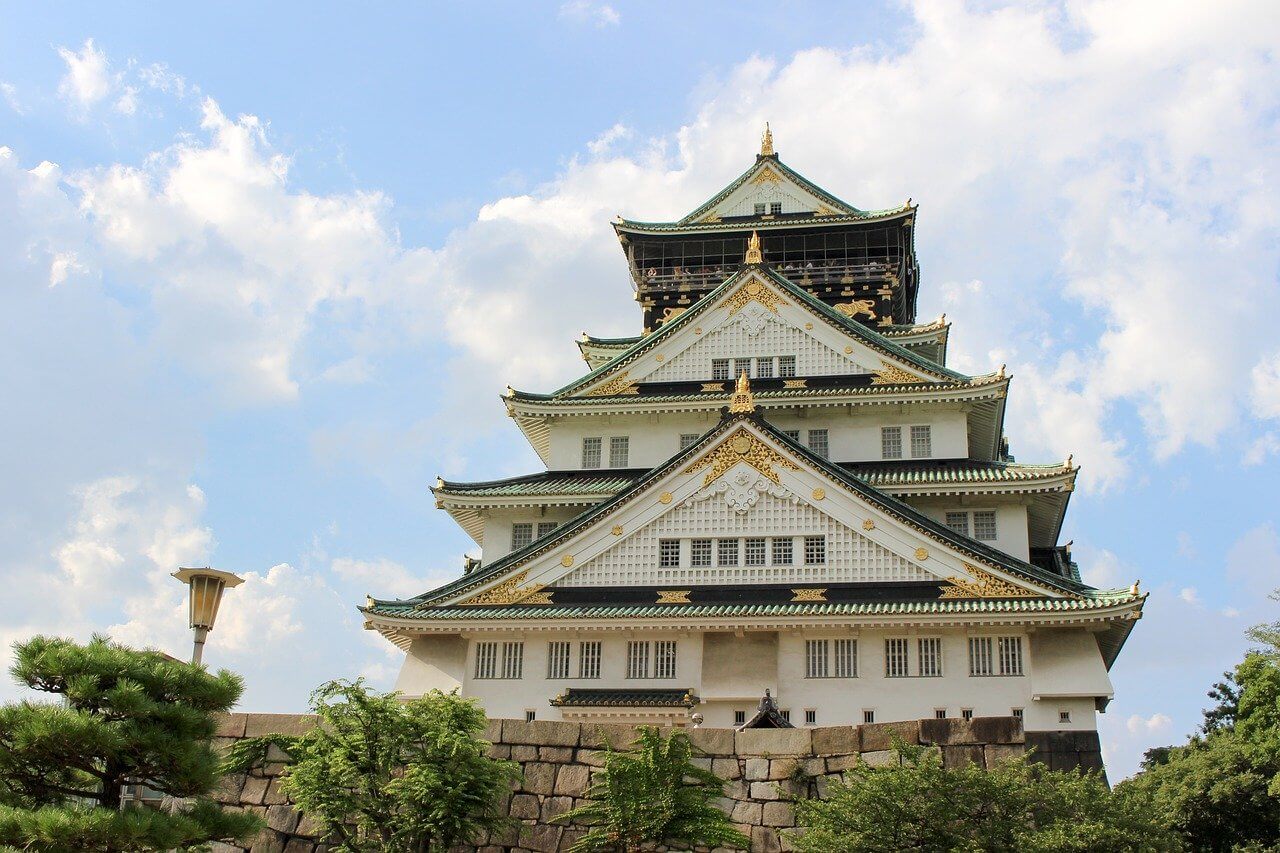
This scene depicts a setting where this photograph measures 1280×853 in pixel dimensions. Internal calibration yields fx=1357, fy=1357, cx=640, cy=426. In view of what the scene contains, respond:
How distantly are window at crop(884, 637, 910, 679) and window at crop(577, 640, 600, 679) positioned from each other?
22.4ft

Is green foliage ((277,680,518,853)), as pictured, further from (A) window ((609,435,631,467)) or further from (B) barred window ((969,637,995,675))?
(A) window ((609,435,631,467))

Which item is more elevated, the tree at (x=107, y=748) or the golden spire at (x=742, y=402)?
the golden spire at (x=742, y=402)

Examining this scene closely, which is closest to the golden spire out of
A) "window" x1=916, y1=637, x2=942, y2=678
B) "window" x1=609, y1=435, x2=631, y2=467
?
"window" x1=609, y1=435, x2=631, y2=467

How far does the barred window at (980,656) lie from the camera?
3105 centimetres

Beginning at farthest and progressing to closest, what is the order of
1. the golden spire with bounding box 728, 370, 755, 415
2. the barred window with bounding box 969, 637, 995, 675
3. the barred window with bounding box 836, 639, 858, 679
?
the golden spire with bounding box 728, 370, 755, 415 → the barred window with bounding box 836, 639, 858, 679 → the barred window with bounding box 969, 637, 995, 675

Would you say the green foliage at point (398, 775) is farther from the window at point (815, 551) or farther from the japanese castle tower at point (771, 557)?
the window at point (815, 551)

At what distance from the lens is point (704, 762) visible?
1989 centimetres

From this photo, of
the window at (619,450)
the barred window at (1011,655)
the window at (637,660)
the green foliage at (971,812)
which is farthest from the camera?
the window at (619,450)

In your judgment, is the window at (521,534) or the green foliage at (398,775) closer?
the green foliage at (398,775)

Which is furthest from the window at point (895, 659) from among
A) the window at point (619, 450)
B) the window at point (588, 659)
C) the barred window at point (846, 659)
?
the window at point (619, 450)

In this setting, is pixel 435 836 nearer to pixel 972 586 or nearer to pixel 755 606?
pixel 755 606

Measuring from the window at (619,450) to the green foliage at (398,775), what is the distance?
20046mm

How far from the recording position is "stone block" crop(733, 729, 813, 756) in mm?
19750

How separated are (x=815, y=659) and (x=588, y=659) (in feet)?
17.8
